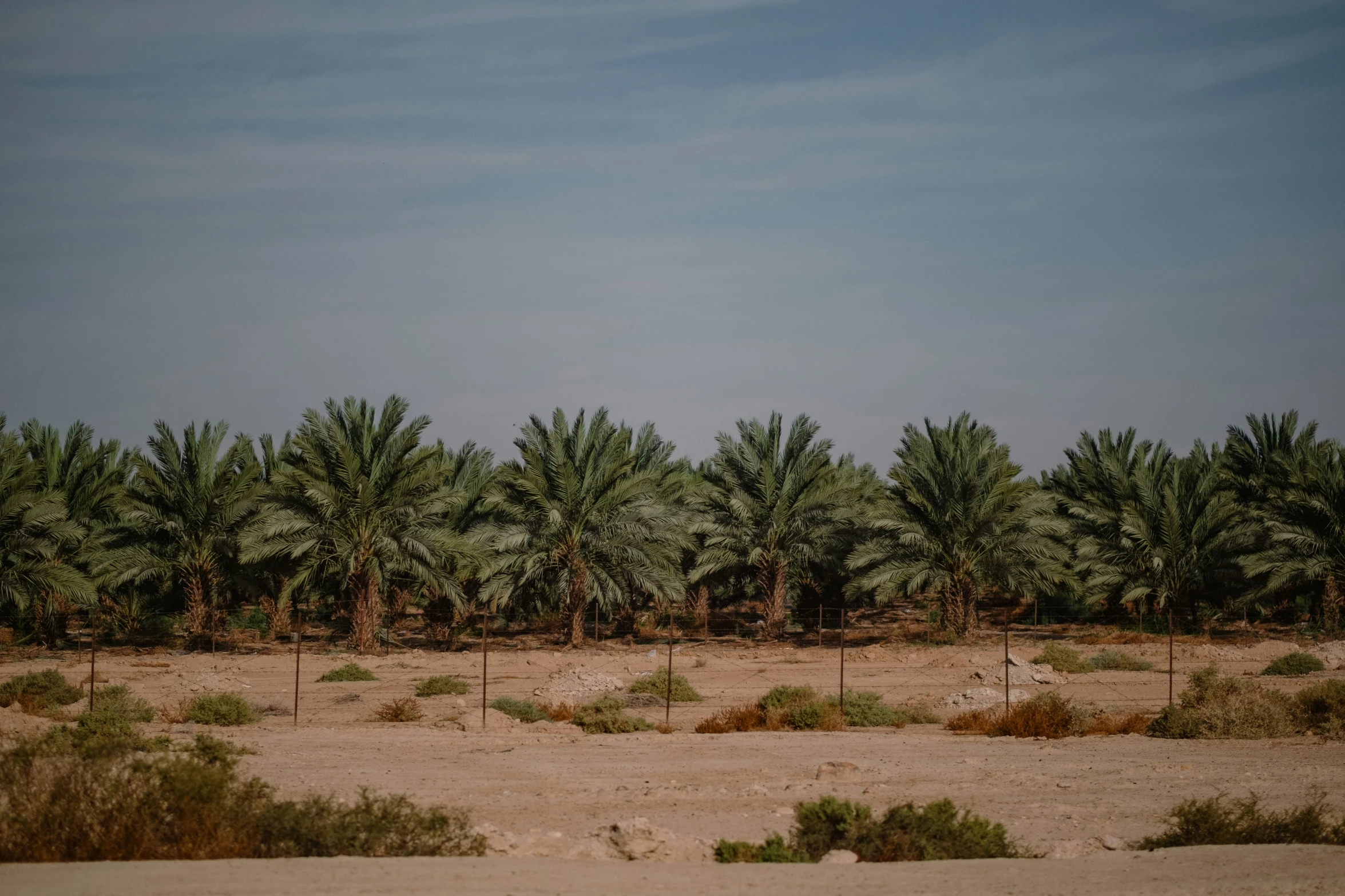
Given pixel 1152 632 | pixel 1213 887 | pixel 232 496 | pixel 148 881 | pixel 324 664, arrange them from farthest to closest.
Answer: pixel 1152 632 < pixel 232 496 < pixel 324 664 < pixel 1213 887 < pixel 148 881

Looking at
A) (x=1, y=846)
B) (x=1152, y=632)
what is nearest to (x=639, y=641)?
(x=1152, y=632)

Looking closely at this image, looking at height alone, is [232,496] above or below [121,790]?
above

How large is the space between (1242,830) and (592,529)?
2361cm

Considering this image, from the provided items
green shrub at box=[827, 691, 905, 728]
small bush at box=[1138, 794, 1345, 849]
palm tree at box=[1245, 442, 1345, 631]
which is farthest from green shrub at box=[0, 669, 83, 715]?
palm tree at box=[1245, 442, 1345, 631]

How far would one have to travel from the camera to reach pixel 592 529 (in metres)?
33.2

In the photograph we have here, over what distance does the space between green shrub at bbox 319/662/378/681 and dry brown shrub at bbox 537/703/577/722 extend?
5.97m

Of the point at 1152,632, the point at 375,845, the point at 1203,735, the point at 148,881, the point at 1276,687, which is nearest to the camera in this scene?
the point at 148,881

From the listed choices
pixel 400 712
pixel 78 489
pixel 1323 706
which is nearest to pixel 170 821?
pixel 400 712

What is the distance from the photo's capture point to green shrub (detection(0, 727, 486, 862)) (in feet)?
30.9

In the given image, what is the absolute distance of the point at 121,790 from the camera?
9883mm

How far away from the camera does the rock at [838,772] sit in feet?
48.8

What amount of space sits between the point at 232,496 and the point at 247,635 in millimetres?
6098

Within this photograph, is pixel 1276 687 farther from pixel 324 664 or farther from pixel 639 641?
pixel 324 664

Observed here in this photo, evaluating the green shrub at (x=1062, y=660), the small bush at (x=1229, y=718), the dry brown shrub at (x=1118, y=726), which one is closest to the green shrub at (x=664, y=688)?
the dry brown shrub at (x=1118, y=726)
